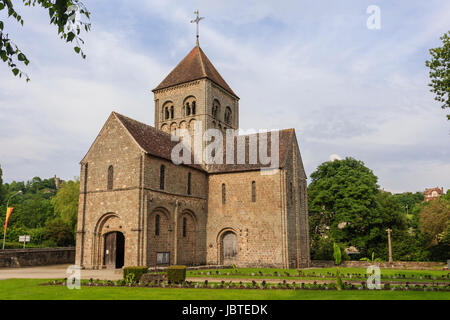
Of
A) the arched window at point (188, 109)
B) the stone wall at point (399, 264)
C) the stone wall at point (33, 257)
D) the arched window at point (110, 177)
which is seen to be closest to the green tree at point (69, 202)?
the stone wall at point (33, 257)

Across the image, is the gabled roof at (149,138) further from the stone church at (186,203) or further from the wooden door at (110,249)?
the wooden door at (110,249)

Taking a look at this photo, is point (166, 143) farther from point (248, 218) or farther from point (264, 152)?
point (248, 218)

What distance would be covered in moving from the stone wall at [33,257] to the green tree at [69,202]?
47.1ft

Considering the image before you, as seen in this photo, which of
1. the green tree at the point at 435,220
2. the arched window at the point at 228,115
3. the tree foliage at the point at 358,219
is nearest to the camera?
the green tree at the point at 435,220

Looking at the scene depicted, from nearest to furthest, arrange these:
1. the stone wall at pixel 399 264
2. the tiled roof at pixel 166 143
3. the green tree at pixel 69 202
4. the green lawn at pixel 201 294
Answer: the green lawn at pixel 201 294 < the tiled roof at pixel 166 143 < the stone wall at pixel 399 264 < the green tree at pixel 69 202

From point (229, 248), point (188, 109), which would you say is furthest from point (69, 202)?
point (229, 248)

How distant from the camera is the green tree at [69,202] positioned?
5319 centimetres

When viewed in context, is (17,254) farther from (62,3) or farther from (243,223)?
(62,3)

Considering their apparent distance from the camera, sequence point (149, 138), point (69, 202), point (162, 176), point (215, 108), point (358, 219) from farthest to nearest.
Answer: point (69, 202), point (215, 108), point (358, 219), point (149, 138), point (162, 176)

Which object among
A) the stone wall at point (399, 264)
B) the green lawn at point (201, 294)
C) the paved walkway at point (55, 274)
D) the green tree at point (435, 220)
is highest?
the green tree at point (435, 220)

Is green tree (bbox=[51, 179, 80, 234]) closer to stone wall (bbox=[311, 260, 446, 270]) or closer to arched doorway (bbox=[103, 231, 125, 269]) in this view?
arched doorway (bbox=[103, 231, 125, 269])

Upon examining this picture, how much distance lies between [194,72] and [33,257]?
24.2 metres

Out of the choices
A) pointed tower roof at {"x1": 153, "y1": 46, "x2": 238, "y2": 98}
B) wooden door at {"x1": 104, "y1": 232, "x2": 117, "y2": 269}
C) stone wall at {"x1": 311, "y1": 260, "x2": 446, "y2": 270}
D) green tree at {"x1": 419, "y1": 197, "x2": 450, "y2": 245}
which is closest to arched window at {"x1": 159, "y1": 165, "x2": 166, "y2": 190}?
wooden door at {"x1": 104, "y1": 232, "x2": 117, "y2": 269}

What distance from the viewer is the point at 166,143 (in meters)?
34.8
